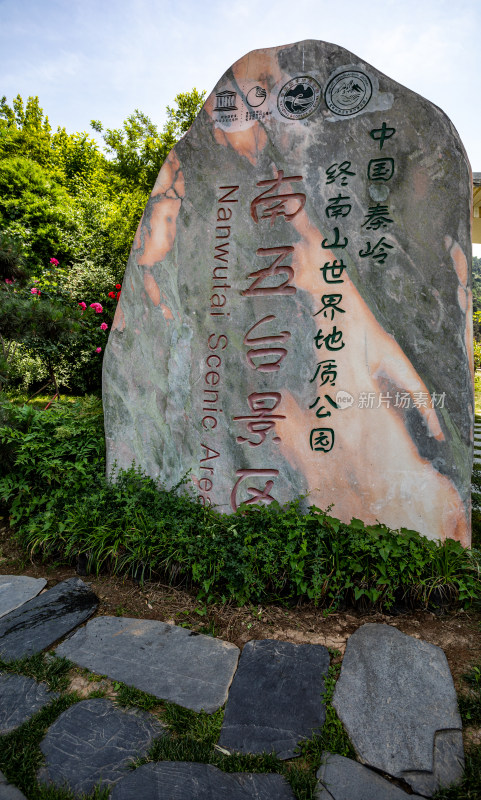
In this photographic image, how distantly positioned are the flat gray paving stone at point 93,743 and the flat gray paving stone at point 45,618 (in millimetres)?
539

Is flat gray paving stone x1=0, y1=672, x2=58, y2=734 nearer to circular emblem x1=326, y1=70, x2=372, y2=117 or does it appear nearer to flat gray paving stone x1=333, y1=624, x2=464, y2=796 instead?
flat gray paving stone x1=333, y1=624, x2=464, y2=796

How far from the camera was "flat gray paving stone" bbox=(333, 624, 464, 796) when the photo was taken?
5.04 feet

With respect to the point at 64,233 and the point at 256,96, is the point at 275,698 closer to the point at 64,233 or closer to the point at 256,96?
the point at 256,96

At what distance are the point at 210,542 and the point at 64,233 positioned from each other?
1218cm

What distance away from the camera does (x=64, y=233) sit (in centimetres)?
1230

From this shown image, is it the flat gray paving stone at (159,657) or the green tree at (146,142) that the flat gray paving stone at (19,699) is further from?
the green tree at (146,142)

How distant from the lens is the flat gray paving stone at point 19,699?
1741 mm

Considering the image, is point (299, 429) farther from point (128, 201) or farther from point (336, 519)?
point (128, 201)

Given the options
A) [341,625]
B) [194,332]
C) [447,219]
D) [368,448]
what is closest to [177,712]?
[341,625]

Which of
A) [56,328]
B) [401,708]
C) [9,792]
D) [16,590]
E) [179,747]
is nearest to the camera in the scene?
[9,792]

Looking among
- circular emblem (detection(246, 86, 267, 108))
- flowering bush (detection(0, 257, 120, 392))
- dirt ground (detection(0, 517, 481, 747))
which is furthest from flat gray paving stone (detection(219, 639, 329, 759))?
circular emblem (detection(246, 86, 267, 108))

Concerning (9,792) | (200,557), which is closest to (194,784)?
(9,792)

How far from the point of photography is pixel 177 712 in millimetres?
1781

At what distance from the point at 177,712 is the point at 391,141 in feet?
10.5
